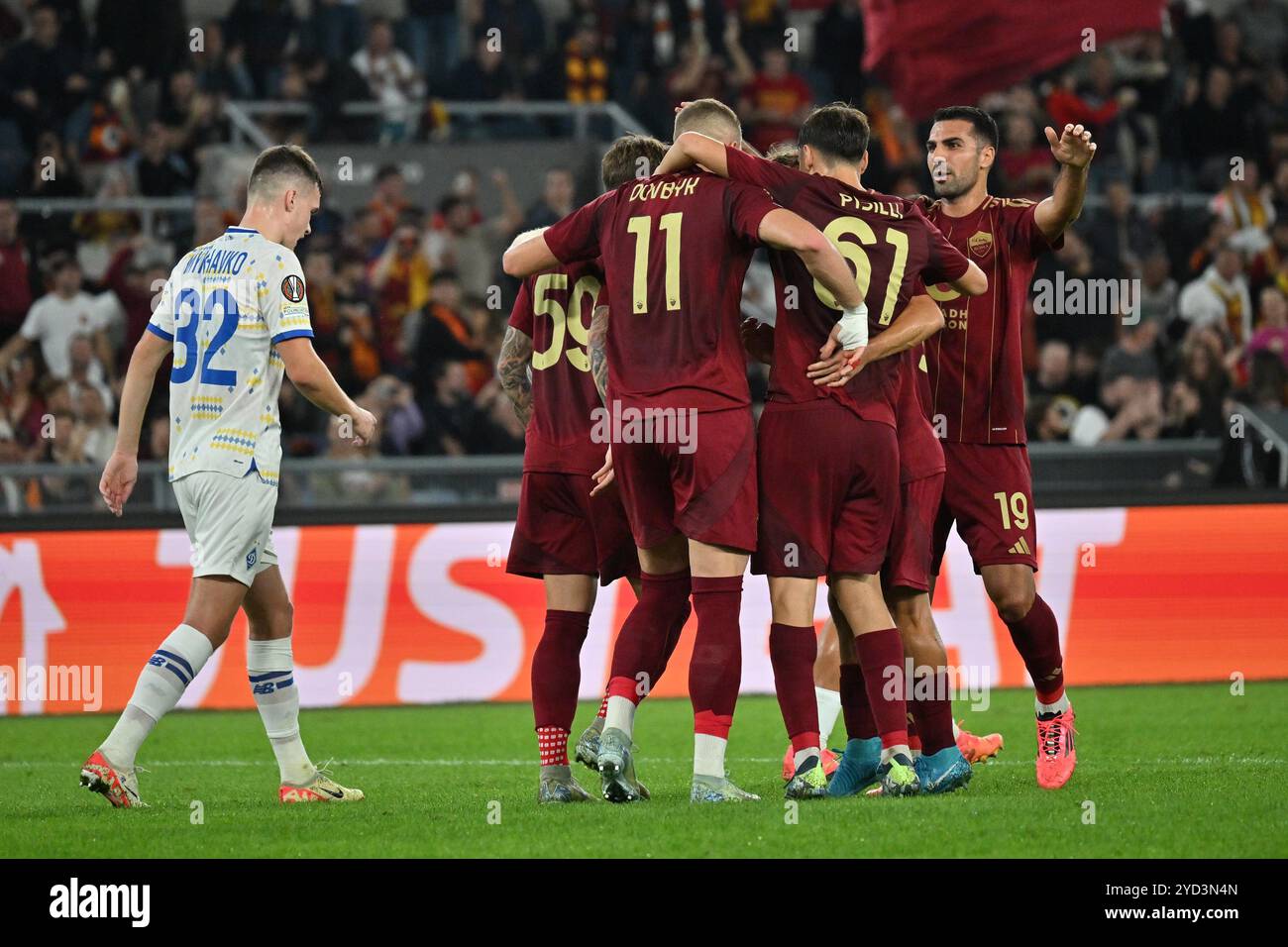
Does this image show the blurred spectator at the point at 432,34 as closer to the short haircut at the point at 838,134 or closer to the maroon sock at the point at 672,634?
the short haircut at the point at 838,134

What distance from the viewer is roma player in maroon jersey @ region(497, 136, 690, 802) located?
6941mm

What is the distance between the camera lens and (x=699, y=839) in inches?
215

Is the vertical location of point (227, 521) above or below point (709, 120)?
below

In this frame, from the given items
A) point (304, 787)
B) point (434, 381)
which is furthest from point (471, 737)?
point (434, 381)

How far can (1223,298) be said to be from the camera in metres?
14.9

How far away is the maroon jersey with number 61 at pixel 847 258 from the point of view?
6.43 metres

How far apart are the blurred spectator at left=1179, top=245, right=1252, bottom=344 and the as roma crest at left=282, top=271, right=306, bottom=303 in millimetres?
9849

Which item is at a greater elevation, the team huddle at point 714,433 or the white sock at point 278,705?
the team huddle at point 714,433

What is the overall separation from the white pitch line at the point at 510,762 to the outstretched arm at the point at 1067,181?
2.26m

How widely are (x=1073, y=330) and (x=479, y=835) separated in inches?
377

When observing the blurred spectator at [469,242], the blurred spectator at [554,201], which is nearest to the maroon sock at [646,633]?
the blurred spectator at [554,201]

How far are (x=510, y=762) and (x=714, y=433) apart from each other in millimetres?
2652

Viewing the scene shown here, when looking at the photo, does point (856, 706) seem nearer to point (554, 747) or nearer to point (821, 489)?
point (821, 489)

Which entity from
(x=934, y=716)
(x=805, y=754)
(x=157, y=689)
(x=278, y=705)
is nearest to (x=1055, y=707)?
(x=934, y=716)
